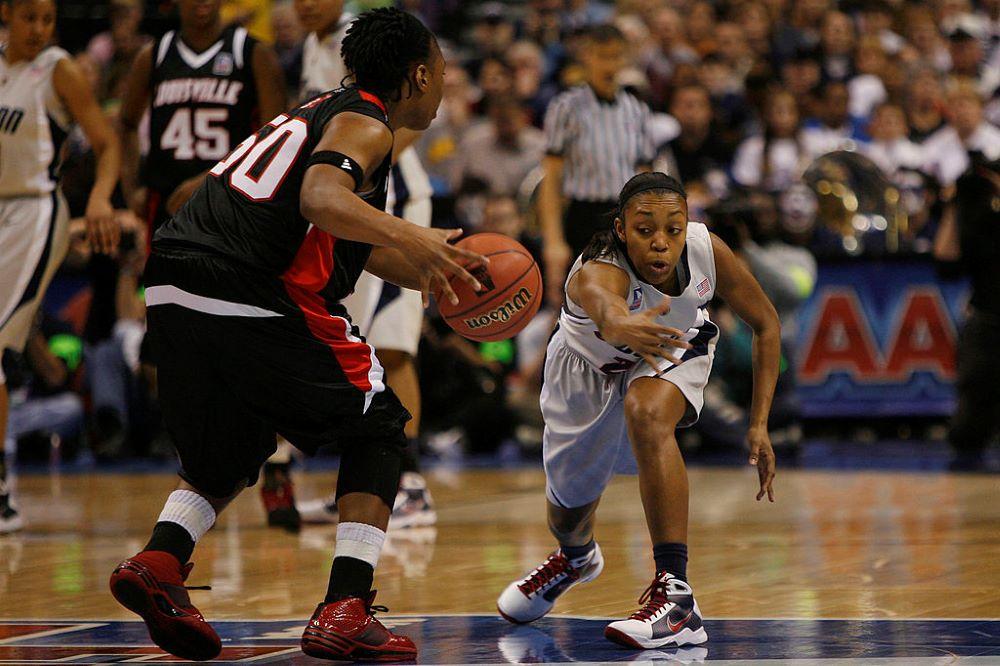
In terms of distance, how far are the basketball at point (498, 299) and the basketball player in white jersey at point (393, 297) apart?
2.25 meters

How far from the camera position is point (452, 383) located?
9953 millimetres

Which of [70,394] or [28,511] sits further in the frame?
[70,394]

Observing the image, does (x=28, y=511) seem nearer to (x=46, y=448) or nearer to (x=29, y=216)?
(x=29, y=216)

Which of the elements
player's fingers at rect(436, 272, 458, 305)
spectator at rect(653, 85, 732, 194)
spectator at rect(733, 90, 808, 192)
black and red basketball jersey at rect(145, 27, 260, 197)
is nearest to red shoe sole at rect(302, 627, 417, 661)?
player's fingers at rect(436, 272, 458, 305)

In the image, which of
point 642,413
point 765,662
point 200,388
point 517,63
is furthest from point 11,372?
point 517,63

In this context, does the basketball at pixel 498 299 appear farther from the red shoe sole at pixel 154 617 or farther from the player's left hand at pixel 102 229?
the player's left hand at pixel 102 229

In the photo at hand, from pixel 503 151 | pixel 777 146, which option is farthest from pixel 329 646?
pixel 503 151

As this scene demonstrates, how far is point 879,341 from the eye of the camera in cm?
993

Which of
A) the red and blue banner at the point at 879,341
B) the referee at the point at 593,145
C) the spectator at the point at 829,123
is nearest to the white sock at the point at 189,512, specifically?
the referee at the point at 593,145

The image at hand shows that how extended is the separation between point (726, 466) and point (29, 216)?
14.4 feet

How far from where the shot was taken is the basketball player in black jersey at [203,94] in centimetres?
661

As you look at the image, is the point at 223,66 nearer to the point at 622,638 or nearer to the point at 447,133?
the point at 622,638

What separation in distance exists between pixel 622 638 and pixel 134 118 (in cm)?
389

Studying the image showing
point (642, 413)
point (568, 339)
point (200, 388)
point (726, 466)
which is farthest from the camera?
point (726, 466)
